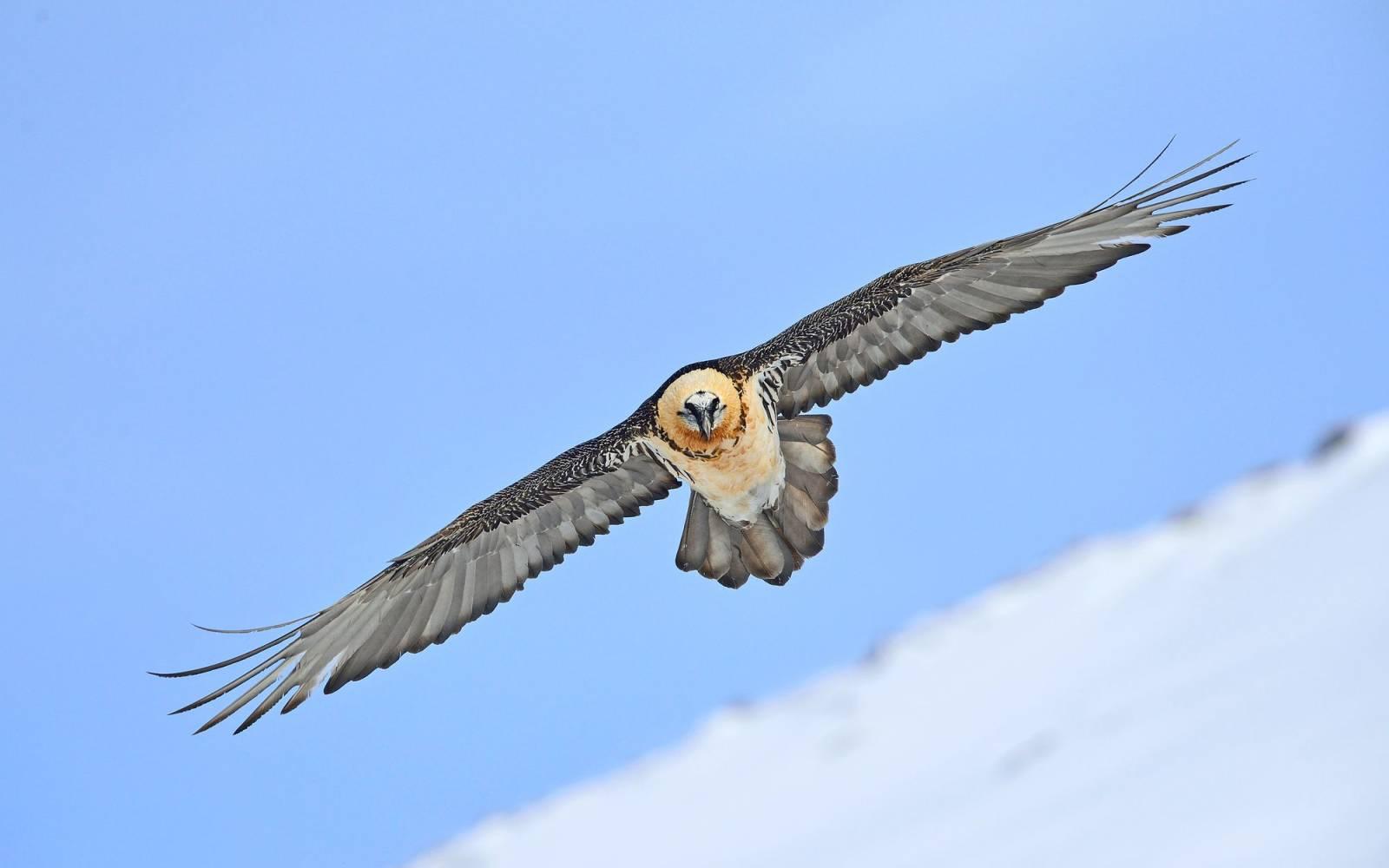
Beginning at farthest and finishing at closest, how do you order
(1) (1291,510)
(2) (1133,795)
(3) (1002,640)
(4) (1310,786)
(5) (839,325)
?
(3) (1002,640)
(1) (1291,510)
(2) (1133,795)
(4) (1310,786)
(5) (839,325)

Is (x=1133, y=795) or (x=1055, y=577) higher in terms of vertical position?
(x=1055, y=577)

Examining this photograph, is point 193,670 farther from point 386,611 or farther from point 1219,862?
point 1219,862

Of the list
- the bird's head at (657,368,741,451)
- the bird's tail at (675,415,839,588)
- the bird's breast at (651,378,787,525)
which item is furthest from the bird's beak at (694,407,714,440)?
the bird's tail at (675,415,839,588)

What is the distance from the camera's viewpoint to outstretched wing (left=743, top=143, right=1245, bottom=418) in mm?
11266

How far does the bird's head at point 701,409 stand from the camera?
11.7 meters

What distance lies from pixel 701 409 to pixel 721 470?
0.63 meters

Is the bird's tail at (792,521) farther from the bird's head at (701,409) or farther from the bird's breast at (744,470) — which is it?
the bird's head at (701,409)

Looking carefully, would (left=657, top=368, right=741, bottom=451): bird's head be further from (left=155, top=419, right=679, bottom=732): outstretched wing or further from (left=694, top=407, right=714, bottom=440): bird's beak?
(left=155, top=419, right=679, bottom=732): outstretched wing

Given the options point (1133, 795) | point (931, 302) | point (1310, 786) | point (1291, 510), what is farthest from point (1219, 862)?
point (931, 302)

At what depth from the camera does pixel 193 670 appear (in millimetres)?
10750

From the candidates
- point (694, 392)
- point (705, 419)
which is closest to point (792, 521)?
point (705, 419)

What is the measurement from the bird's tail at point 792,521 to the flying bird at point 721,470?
0.01m

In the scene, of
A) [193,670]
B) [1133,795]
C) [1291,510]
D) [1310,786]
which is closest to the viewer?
[193,670]

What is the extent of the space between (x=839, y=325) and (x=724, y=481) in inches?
61.9
